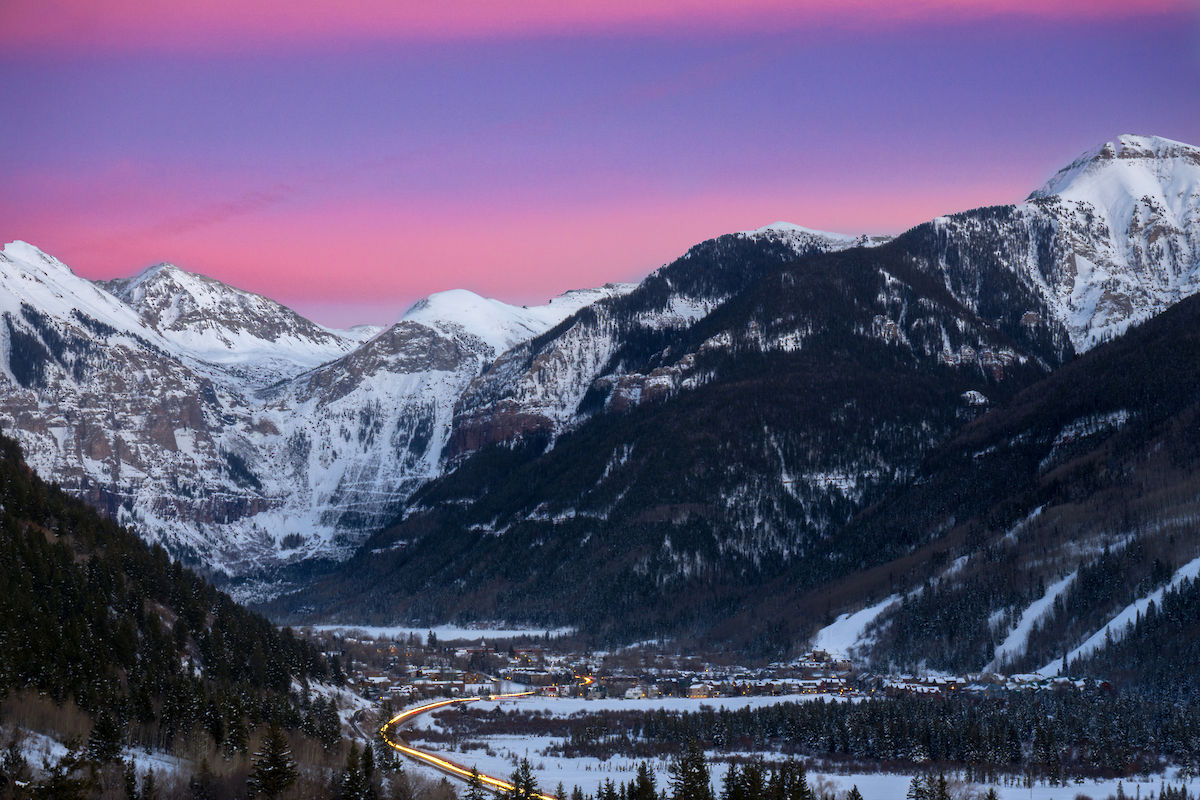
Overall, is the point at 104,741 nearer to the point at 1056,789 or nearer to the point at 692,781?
the point at 692,781

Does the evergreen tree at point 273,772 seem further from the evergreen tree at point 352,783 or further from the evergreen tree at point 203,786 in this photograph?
the evergreen tree at point 352,783

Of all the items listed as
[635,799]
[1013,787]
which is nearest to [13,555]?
[635,799]

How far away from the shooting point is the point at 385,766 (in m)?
174

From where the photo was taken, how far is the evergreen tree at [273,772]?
488ft

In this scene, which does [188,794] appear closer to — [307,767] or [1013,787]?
[307,767]

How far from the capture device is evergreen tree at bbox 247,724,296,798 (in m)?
149

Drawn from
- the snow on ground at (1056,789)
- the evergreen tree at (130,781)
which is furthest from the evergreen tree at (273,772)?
the snow on ground at (1056,789)

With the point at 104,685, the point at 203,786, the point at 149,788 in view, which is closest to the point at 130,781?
the point at 149,788

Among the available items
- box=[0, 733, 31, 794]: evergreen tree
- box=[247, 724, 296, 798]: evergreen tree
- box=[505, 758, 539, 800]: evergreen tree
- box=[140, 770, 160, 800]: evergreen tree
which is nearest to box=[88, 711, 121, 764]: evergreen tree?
box=[140, 770, 160, 800]: evergreen tree

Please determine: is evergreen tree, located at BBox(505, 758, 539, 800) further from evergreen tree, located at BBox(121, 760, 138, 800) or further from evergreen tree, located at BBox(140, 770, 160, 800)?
evergreen tree, located at BBox(121, 760, 138, 800)

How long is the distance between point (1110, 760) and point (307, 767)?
103 metres

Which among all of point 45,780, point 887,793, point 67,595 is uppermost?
point 67,595

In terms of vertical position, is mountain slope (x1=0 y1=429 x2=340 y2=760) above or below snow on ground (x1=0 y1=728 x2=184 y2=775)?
above

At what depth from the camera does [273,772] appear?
150 meters
